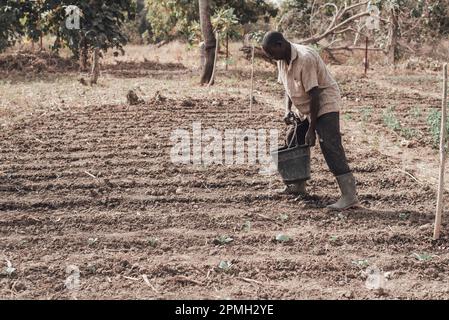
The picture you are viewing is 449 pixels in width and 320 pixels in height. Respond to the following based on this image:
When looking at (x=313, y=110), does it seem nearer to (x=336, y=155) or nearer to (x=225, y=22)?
(x=336, y=155)

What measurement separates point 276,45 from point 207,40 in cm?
910

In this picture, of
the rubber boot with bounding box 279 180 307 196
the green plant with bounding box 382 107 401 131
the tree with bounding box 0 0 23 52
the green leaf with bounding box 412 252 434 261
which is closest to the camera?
the green leaf with bounding box 412 252 434 261

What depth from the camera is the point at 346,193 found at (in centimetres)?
529

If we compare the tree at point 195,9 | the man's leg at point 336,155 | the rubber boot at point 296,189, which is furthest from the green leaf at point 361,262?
the tree at point 195,9

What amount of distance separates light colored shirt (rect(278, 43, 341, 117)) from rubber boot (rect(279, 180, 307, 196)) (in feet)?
2.43

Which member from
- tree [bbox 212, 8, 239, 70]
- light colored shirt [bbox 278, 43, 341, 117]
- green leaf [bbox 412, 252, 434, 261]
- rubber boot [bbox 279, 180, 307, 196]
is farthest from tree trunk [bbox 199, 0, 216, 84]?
green leaf [bbox 412, 252, 434, 261]

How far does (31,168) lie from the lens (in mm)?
6527

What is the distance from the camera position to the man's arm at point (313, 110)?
497cm

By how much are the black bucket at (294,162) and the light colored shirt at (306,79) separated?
1.19 feet

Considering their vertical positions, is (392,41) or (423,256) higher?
(392,41)

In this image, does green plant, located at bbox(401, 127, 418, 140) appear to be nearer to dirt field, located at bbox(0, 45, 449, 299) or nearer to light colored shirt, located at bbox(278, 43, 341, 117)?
dirt field, located at bbox(0, 45, 449, 299)

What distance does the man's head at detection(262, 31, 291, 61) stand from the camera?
15.8 ft

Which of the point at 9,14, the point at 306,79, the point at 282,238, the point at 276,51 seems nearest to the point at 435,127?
the point at 306,79

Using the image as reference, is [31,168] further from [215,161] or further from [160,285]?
[160,285]
